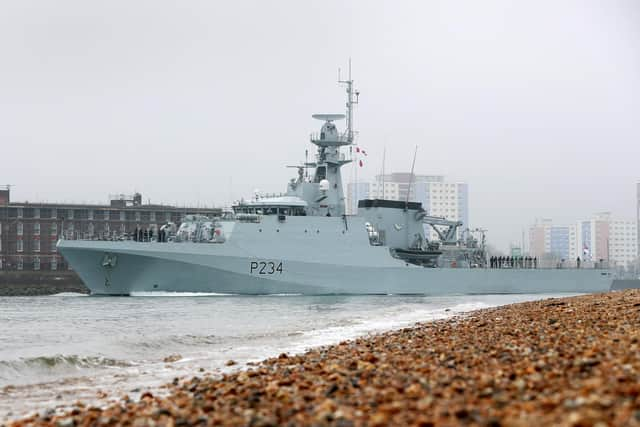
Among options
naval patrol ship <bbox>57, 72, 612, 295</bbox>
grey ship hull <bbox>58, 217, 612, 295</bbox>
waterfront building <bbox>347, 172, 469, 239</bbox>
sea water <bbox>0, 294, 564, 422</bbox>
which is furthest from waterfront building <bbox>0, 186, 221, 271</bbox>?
waterfront building <bbox>347, 172, 469, 239</bbox>

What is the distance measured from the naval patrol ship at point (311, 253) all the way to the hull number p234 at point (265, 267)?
4 cm

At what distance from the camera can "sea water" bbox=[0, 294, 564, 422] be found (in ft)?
27.6

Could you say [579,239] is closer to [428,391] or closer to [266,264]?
[266,264]

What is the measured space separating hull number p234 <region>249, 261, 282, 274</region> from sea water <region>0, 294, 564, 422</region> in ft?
9.16

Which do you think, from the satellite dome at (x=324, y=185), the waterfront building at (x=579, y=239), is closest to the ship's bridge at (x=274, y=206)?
the satellite dome at (x=324, y=185)

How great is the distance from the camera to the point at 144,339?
13.8m

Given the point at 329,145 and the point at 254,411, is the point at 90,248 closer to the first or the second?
the point at 329,145

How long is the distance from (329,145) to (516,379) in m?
30.1

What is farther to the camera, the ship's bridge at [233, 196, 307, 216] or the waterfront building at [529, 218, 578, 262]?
the waterfront building at [529, 218, 578, 262]

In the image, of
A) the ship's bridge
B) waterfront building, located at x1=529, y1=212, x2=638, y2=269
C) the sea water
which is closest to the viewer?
the sea water

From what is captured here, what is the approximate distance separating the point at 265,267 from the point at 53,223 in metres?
26.6

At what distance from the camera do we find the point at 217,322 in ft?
59.0

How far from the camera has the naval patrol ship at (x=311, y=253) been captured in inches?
1105

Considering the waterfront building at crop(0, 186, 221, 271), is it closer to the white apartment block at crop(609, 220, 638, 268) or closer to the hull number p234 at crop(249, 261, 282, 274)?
the hull number p234 at crop(249, 261, 282, 274)
